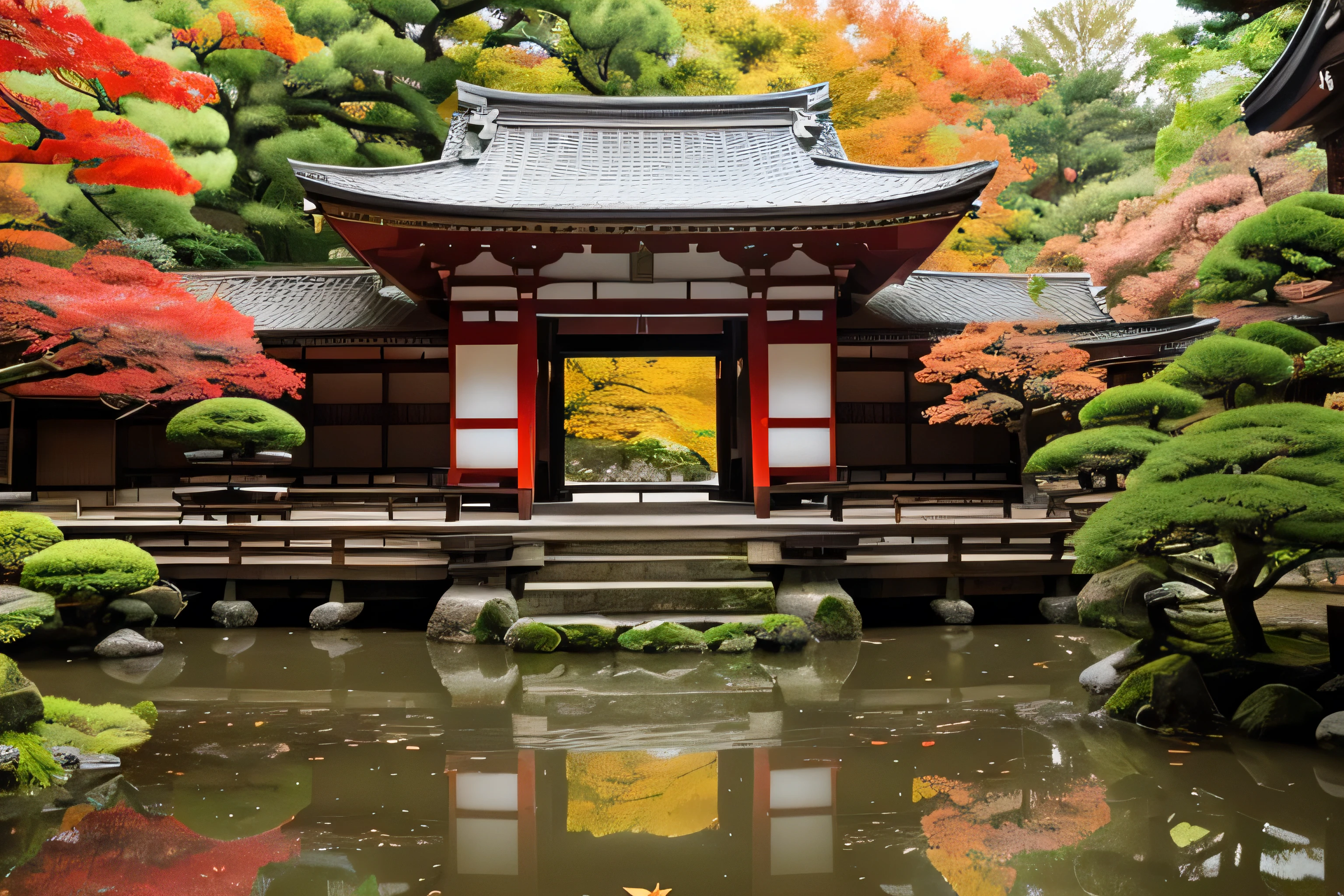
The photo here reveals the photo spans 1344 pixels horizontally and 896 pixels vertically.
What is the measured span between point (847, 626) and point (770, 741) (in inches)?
121

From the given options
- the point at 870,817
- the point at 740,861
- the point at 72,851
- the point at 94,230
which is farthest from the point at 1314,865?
the point at 94,230

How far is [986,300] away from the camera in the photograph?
14289 millimetres

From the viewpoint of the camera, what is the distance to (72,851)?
3521mm

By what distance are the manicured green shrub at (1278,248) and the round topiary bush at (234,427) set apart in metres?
8.89

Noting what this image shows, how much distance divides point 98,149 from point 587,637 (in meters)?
7.47

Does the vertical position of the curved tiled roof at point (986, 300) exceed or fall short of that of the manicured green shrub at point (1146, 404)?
it exceeds it

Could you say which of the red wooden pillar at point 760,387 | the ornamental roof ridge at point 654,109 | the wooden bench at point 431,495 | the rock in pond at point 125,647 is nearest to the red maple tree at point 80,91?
the ornamental roof ridge at point 654,109

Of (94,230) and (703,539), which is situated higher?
(94,230)

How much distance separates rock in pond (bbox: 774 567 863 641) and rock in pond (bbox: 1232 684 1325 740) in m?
3.37

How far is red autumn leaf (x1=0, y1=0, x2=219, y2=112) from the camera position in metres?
6.41

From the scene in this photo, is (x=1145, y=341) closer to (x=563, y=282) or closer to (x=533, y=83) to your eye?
(x=563, y=282)

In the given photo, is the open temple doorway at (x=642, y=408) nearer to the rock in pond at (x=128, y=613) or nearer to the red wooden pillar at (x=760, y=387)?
the red wooden pillar at (x=760, y=387)

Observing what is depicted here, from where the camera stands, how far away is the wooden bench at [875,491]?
911cm

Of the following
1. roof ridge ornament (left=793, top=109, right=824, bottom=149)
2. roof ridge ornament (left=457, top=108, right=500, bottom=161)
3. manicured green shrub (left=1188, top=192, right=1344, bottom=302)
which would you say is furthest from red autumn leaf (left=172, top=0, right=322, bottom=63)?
manicured green shrub (left=1188, top=192, right=1344, bottom=302)
